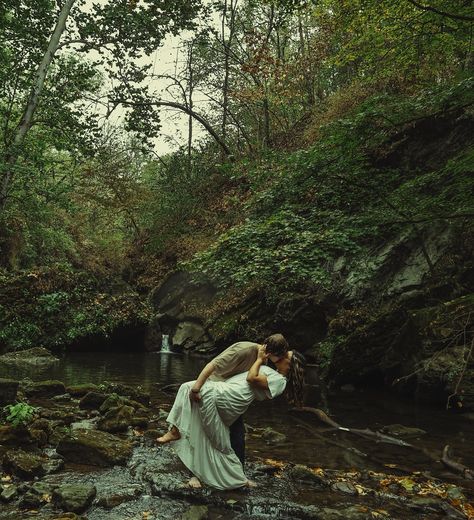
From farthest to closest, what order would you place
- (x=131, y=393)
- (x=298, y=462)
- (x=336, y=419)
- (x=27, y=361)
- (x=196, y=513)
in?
(x=27, y=361) → (x=131, y=393) → (x=336, y=419) → (x=298, y=462) → (x=196, y=513)

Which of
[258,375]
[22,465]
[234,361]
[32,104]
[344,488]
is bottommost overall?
[344,488]

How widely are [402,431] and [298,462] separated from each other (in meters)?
2.66

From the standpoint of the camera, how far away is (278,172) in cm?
1036

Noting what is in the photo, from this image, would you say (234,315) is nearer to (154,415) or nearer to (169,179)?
(154,415)

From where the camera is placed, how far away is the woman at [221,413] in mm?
4969

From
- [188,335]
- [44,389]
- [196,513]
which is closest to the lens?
[196,513]

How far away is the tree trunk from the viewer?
12570mm

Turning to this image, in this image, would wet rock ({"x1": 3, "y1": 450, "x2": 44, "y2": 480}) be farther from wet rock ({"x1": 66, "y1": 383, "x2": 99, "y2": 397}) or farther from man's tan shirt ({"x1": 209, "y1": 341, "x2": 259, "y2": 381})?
wet rock ({"x1": 66, "y1": 383, "x2": 99, "y2": 397})

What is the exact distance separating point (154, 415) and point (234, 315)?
30.8 feet

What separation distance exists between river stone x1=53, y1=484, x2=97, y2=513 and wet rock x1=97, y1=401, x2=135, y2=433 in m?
2.75

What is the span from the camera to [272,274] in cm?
1050

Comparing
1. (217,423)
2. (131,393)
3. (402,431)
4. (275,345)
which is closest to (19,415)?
(217,423)

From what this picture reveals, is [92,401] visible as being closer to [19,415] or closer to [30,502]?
[19,415]

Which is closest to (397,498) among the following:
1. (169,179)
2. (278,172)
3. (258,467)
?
(258,467)
